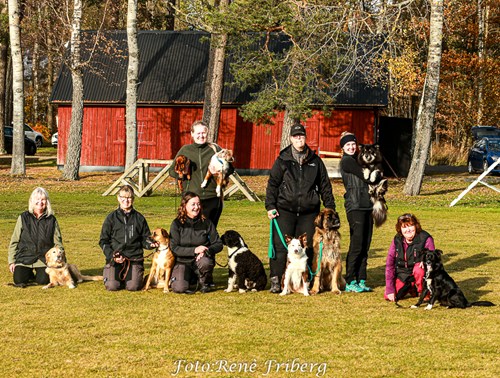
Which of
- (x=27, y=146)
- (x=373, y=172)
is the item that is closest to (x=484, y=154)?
(x=27, y=146)

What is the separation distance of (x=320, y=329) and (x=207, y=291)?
2.69 m

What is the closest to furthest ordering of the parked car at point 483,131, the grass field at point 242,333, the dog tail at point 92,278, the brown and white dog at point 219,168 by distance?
the grass field at point 242,333
the brown and white dog at point 219,168
the dog tail at point 92,278
the parked car at point 483,131

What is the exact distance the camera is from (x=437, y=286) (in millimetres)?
10992

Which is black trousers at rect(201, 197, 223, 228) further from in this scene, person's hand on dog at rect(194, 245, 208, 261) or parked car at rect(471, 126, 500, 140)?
parked car at rect(471, 126, 500, 140)

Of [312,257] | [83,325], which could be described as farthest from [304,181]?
[83,325]

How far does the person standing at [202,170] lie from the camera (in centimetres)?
1253

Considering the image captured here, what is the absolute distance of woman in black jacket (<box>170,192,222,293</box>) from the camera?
12031 millimetres

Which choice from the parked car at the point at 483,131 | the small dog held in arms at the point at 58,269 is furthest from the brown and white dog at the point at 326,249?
the parked car at the point at 483,131

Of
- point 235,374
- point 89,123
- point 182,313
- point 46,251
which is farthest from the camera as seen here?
point 89,123

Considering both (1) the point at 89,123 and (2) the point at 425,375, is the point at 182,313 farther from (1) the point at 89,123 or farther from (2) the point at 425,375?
(1) the point at 89,123

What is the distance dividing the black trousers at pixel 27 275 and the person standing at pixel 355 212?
3912 mm

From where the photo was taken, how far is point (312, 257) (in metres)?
12.1

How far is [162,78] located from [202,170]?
30.4 metres

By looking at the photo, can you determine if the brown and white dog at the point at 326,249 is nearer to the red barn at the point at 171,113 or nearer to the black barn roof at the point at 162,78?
the black barn roof at the point at 162,78
